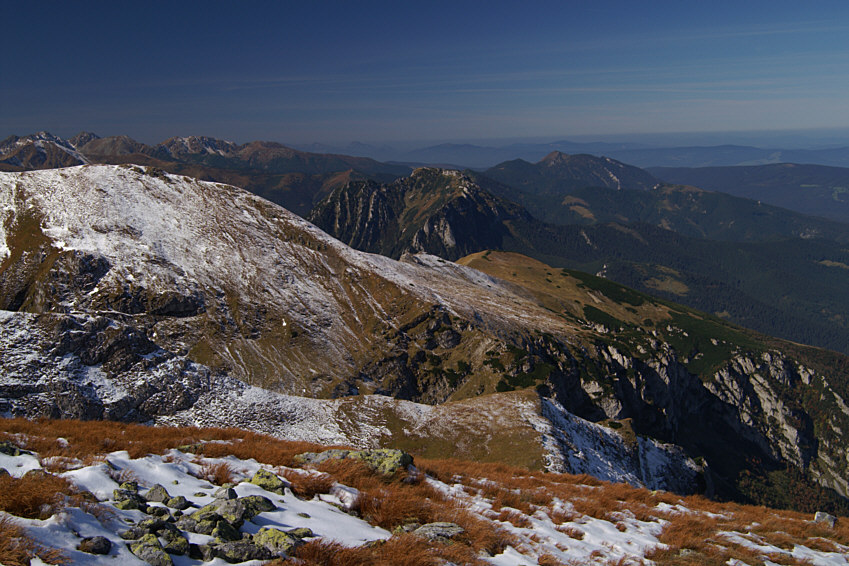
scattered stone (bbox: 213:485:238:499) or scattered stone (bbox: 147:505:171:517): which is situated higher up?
scattered stone (bbox: 147:505:171:517)

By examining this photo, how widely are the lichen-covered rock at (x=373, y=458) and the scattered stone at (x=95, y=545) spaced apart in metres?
9.86

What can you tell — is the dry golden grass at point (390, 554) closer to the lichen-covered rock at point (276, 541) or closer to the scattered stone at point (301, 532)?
the lichen-covered rock at point (276, 541)

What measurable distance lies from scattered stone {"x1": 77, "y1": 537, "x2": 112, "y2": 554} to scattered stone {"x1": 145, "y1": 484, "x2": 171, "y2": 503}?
3690 mm

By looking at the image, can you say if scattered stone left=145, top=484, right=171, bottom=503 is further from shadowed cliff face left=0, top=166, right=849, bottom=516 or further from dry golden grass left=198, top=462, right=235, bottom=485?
shadowed cliff face left=0, top=166, right=849, bottom=516

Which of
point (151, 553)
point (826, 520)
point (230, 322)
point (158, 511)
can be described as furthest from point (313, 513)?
point (230, 322)

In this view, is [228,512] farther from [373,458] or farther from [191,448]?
[191,448]

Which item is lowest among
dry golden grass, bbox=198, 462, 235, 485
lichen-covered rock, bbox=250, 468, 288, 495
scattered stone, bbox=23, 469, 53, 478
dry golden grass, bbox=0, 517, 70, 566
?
dry golden grass, bbox=198, 462, 235, 485

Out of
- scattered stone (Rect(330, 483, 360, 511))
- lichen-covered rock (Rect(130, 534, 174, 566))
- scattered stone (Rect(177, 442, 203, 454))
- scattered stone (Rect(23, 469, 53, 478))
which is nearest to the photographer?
lichen-covered rock (Rect(130, 534, 174, 566))

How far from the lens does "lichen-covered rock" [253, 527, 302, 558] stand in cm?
895

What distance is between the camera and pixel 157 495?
11305mm

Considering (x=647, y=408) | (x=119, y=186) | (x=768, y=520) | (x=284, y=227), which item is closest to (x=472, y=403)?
(x=768, y=520)

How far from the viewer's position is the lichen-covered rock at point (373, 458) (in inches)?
660

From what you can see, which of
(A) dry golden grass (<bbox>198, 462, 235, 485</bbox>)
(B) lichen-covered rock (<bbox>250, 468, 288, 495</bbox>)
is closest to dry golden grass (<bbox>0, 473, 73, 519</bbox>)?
(A) dry golden grass (<bbox>198, 462, 235, 485</bbox>)

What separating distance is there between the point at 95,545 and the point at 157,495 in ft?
13.7
